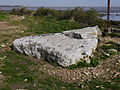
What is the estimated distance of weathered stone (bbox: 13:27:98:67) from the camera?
764 centimetres

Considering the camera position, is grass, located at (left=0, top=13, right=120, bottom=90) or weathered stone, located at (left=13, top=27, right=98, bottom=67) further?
weathered stone, located at (left=13, top=27, right=98, bottom=67)

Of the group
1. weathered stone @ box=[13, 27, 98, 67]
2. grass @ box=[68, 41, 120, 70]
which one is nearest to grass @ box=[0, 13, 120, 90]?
grass @ box=[68, 41, 120, 70]

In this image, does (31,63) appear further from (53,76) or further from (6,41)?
(6,41)

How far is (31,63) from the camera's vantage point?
794cm

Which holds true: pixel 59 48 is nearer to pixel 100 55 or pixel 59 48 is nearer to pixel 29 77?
pixel 100 55

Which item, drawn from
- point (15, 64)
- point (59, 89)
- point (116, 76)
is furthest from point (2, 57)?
point (116, 76)

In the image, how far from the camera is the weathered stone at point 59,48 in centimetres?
764

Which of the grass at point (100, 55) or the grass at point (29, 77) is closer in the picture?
the grass at point (29, 77)

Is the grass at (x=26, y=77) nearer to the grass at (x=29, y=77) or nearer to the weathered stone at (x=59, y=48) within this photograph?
the grass at (x=29, y=77)

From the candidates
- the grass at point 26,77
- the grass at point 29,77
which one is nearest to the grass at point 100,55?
the grass at point 29,77

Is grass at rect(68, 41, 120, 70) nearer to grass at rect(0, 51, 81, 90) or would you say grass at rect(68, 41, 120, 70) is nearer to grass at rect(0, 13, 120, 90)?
grass at rect(0, 13, 120, 90)

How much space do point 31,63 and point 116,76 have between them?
255cm

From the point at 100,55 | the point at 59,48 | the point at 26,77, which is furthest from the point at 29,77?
the point at 100,55

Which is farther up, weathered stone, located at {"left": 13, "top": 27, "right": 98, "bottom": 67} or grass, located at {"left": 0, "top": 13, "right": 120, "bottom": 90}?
weathered stone, located at {"left": 13, "top": 27, "right": 98, "bottom": 67}
